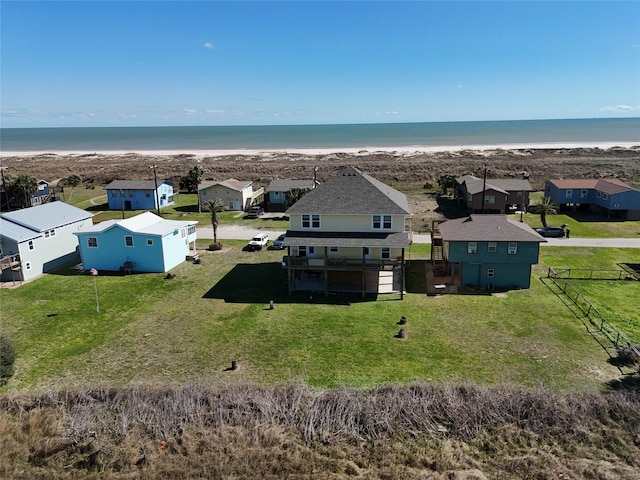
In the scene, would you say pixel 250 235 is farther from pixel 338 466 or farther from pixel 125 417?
pixel 338 466

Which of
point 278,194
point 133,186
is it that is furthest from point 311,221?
point 133,186

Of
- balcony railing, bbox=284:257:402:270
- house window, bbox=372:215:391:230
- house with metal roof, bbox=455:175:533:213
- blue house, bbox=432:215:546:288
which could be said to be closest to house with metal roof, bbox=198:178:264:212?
house with metal roof, bbox=455:175:533:213

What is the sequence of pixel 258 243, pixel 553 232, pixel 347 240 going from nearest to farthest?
1. pixel 347 240
2. pixel 258 243
3. pixel 553 232

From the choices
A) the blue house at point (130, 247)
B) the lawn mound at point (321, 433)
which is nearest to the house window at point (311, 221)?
the blue house at point (130, 247)

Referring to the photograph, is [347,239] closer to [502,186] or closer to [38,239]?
[38,239]

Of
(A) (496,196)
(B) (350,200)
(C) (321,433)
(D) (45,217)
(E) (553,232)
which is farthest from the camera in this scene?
(A) (496,196)

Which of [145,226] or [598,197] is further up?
[598,197]

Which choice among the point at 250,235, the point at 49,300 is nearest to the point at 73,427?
Answer: the point at 49,300

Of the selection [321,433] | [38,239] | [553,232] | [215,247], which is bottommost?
[321,433]
